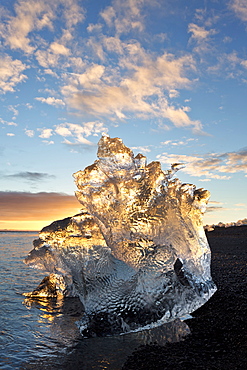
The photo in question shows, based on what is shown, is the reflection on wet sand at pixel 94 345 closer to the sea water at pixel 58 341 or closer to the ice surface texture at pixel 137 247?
the sea water at pixel 58 341

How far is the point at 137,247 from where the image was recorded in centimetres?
560

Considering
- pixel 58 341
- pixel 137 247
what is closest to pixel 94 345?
pixel 58 341

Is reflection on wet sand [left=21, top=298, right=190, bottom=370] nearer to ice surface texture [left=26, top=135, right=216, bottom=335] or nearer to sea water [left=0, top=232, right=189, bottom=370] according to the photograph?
sea water [left=0, top=232, right=189, bottom=370]

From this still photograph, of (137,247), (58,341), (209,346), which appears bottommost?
(58,341)

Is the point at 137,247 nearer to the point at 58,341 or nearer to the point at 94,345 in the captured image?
the point at 94,345

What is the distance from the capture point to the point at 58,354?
4.65 meters

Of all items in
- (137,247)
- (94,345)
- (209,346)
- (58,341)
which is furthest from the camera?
(137,247)

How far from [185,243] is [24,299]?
5.04 metres

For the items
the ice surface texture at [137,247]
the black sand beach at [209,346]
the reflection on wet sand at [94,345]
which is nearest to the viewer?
the black sand beach at [209,346]

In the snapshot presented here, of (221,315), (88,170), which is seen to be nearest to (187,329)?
(221,315)

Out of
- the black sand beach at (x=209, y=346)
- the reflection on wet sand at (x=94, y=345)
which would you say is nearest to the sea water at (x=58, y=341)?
the reflection on wet sand at (x=94, y=345)

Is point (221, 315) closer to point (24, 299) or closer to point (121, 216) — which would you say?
point (121, 216)

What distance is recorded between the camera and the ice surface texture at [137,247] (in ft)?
18.1

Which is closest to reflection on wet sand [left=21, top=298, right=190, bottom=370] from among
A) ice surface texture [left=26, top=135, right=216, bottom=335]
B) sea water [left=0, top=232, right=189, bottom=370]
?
sea water [left=0, top=232, right=189, bottom=370]
